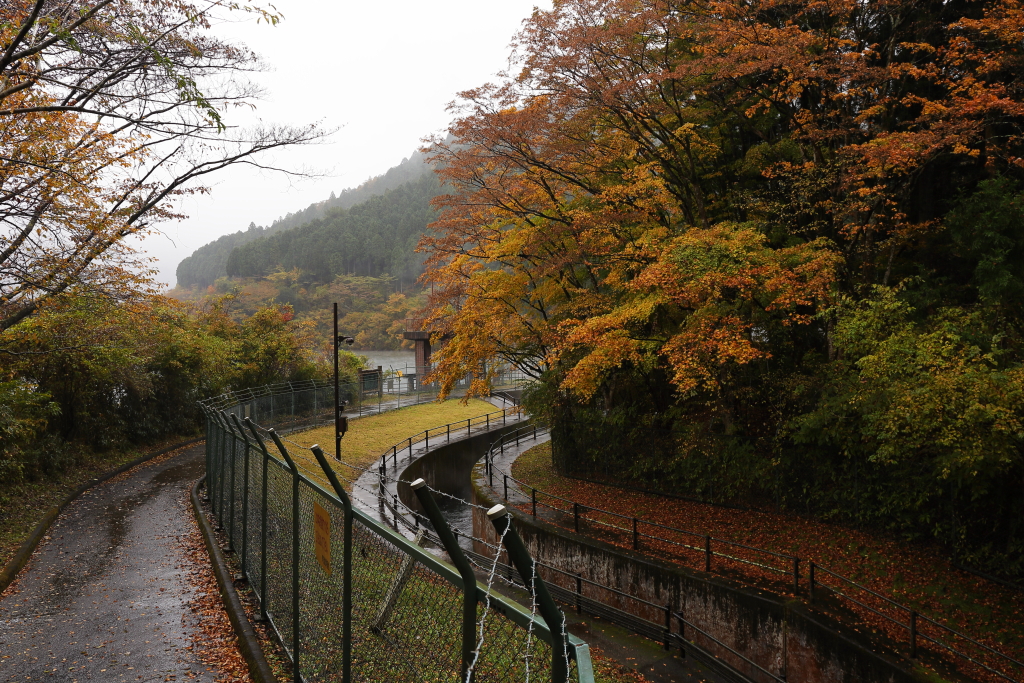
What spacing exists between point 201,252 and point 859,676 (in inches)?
5523

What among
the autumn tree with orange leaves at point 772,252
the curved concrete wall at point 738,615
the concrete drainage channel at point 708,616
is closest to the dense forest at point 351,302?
the autumn tree with orange leaves at point 772,252

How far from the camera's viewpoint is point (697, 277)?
12523 millimetres

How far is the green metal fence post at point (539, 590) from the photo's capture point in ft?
6.44

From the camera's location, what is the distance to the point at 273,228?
133m

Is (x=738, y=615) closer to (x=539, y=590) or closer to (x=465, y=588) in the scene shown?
(x=465, y=588)

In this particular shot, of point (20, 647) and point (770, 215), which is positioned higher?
point (770, 215)

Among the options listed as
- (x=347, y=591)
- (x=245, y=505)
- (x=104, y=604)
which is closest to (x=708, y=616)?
(x=245, y=505)

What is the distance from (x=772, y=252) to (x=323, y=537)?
11.4m

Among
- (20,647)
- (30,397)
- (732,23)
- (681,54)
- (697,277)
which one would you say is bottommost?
(20,647)

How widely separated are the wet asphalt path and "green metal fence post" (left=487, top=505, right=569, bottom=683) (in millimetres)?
5327

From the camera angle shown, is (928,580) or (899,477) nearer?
(928,580)

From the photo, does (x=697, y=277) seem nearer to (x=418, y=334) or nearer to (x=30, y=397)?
(x=30, y=397)

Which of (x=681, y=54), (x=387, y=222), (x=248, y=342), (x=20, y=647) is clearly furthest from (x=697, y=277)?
(x=387, y=222)

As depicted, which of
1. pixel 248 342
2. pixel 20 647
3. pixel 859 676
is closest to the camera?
pixel 20 647
